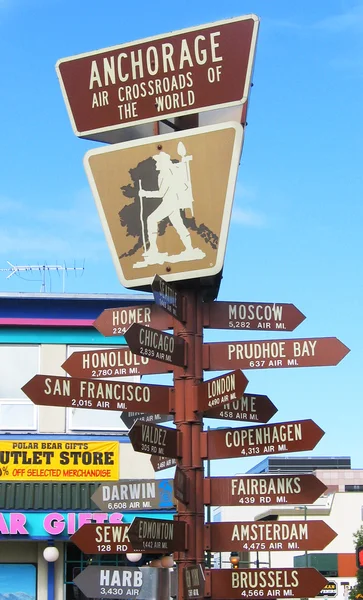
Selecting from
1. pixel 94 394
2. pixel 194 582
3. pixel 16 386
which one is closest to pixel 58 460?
pixel 16 386

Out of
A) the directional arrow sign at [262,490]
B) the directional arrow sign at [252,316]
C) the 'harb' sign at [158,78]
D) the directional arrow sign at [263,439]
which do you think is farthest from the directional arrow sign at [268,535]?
the 'harb' sign at [158,78]

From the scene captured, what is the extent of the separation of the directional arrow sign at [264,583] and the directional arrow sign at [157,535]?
0.43 meters

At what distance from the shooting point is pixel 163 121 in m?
8.67

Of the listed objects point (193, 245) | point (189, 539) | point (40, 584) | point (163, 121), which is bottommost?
point (40, 584)

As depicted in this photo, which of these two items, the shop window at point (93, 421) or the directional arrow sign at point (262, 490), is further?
the shop window at point (93, 421)

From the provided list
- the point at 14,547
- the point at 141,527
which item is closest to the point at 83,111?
the point at 141,527

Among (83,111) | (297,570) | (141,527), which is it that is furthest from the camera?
(83,111)

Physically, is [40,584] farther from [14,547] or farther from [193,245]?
[193,245]

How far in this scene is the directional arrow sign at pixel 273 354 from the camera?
8.11 m

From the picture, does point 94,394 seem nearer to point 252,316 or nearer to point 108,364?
point 108,364

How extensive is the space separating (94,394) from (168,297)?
999 mm

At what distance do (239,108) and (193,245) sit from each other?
126 cm

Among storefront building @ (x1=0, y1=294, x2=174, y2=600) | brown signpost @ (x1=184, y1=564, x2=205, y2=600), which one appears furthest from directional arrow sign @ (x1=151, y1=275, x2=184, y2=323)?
storefront building @ (x1=0, y1=294, x2=174, y2=600)

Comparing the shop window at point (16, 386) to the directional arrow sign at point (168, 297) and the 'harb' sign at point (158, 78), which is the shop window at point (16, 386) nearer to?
the 'harb' sign at point (158, 78)
